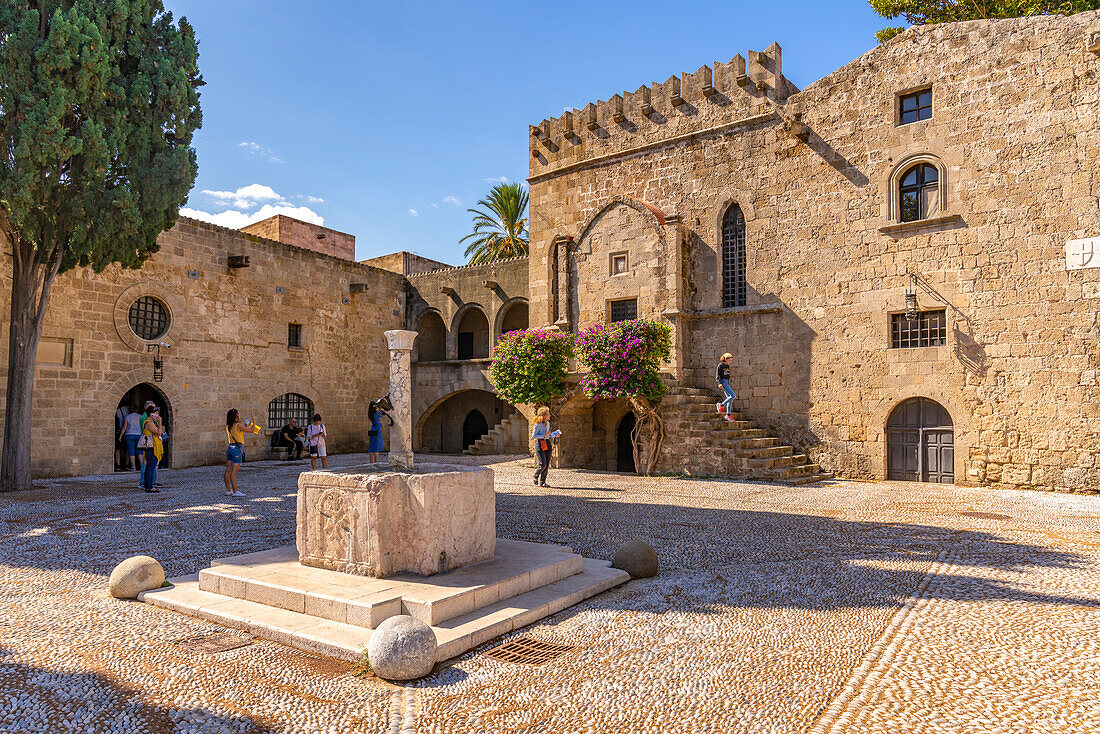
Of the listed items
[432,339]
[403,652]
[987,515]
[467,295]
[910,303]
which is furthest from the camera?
[432,339]

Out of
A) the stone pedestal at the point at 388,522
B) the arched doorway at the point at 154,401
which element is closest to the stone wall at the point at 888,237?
the arched doorway at the point at 154,401

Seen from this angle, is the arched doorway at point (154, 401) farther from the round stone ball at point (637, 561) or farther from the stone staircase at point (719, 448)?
the round stone ball at point (637, 561)

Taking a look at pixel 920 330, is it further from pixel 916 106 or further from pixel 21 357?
pixel 21 357

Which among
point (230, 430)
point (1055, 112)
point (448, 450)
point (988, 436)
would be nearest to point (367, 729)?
point (230, 430)

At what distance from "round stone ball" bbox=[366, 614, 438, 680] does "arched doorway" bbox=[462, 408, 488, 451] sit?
63.3 feet

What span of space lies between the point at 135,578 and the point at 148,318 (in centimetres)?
1220

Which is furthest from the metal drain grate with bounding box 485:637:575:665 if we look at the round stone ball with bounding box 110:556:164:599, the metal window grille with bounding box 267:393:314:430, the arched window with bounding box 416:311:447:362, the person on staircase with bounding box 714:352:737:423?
the arched window with bounding box 416:311:447:362

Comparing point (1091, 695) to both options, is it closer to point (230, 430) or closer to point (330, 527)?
point (330, 527)

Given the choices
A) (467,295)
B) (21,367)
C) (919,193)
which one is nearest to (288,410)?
(467,295)

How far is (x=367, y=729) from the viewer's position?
129 inches

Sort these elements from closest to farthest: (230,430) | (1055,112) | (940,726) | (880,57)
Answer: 1. (940,726)
2. (230,430)
3. (1055,112)
4. (880,57)

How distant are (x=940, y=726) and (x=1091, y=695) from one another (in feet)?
3.45

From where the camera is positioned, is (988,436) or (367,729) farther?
(988,436)

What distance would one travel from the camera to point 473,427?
23391 mm
